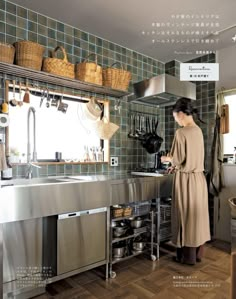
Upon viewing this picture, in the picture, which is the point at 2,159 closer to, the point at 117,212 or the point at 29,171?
the point at 29,171

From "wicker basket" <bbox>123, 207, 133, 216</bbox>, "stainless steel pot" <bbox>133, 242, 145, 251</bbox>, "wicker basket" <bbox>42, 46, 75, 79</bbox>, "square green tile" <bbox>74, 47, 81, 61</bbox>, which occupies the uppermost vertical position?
"square green tile" <bbox>74, 47, 81, 61</bbox>

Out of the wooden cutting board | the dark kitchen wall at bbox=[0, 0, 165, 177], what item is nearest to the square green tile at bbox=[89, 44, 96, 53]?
the dark kitchen wall at bbox=[0, 0, 165, 177]

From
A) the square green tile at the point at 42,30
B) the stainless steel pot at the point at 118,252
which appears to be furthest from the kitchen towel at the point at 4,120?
the stainless steel pot at the point at 118,252

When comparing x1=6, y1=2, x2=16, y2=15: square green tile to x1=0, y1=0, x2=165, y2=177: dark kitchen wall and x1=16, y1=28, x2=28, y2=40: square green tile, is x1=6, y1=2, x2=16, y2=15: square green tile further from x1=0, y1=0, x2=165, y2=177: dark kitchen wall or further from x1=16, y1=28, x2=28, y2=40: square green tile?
x1=16, y1=28, x2=28, y2=40: square green tile

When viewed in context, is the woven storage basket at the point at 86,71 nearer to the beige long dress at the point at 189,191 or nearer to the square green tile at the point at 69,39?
the square green tile at the point at 69,39

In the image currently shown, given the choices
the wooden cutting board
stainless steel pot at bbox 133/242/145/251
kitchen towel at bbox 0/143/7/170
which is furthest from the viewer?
the wooden cutting board

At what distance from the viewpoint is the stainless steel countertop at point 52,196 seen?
143cm

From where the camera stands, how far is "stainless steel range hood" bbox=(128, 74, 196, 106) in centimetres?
245

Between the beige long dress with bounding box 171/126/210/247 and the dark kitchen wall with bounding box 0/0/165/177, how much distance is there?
0.81 meters

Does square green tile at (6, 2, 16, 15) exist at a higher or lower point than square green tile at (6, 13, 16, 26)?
higher

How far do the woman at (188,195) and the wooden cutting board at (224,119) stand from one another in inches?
27.5

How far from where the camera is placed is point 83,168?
2.42 meters

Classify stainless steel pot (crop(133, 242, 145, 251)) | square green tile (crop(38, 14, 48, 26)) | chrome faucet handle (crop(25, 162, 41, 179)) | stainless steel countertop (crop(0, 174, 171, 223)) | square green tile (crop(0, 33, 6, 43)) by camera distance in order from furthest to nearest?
stainless steel pot (crop(133, 242, 145, 251)), square green tile (crop(38, 14, 48, 26)), chrome faucet handle (crop(25, 162, 41, 179)), square green tile (crop(0, 33, 6, 43)), stainless steel countertop (crop(0, 174, 171, 223))

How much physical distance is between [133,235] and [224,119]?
5.48 ft
